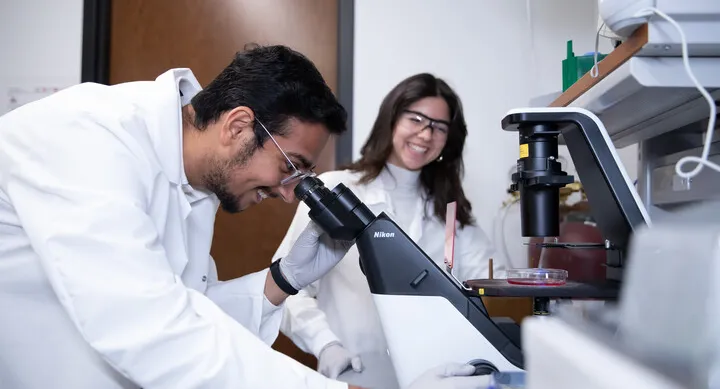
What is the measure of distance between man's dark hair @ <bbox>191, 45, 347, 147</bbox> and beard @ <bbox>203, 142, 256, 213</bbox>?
3 cm

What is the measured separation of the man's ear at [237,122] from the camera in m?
1.01

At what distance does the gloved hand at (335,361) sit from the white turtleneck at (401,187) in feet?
1.77

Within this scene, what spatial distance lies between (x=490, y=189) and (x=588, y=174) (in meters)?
1.31

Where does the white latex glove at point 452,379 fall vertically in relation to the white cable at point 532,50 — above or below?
below

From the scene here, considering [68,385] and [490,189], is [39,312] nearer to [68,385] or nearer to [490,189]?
[68,385]

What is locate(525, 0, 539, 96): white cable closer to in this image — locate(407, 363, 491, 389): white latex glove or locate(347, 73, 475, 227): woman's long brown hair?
locate(347, 73, 475, 227): woman's long brown hair

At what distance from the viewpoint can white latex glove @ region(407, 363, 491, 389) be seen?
2.30 feet

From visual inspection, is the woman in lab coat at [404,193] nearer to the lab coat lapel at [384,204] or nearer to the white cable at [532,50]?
the lab coat lapel at [384,204]

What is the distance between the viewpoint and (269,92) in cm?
102

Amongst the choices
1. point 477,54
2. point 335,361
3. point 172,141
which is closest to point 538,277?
point 335,361

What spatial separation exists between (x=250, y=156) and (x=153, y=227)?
0.29 m

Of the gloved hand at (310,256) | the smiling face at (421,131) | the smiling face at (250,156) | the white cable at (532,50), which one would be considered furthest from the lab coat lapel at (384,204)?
the white cable at (532,50)

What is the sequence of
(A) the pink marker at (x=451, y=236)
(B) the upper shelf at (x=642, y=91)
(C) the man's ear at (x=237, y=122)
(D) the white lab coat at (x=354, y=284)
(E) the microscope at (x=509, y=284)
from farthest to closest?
(D) the white lab coat at (x=354, y=284) < (C) the man's ear at (x=237, y=122) < (A) the pink marker at (x=451, y=236) < (E) the microscope at (x=509, y=284) < (B) the upper shelf at (x=642, y=91)

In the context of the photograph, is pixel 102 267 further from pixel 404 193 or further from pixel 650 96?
pixel 404 193
